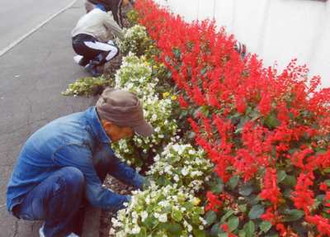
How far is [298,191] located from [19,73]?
284 inches

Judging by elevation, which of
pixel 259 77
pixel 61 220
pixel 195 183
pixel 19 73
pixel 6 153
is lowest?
pixel 19 73

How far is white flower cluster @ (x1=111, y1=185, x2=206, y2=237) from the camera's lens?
2473mm

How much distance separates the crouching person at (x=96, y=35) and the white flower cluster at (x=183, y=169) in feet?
14.6

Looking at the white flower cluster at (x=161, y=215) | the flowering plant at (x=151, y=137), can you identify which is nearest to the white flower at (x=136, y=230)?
the white flower cluster at (x=161, y=215)

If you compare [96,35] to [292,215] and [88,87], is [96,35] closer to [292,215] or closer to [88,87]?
[88,87]

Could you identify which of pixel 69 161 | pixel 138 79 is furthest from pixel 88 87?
pixel 69 161

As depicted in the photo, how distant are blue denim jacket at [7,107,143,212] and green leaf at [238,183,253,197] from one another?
97 cm

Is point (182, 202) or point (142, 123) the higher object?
point (142, 123)

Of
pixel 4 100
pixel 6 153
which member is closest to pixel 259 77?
pixel 6 153

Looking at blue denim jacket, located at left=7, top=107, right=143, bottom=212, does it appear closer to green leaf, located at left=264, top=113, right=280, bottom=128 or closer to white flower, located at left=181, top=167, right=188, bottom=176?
white flower, located at left=181, top=167, right=188, bottom=176

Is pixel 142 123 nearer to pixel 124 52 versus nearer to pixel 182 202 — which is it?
pixel 182 202

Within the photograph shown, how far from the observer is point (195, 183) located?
9.43ft

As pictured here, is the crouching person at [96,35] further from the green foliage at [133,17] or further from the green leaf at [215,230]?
the green leaf at [215,230]

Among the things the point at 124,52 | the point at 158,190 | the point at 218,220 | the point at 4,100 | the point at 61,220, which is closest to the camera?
the point at 218,220
